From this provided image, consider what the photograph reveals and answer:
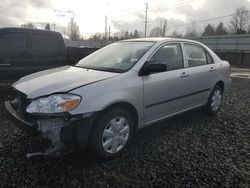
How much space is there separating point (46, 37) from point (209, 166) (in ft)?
16.6

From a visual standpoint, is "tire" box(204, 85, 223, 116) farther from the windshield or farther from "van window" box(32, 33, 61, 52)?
"van window" box(32, 33, 61, 52)

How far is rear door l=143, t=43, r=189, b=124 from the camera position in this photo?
358 cm

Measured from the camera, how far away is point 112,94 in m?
3.04

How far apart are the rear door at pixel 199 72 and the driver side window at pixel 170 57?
200mm

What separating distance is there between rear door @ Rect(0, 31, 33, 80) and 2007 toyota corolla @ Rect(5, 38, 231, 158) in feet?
8.01

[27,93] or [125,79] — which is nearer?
[27,93]

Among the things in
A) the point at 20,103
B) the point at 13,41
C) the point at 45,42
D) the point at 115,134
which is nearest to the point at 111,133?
the point at 115,134

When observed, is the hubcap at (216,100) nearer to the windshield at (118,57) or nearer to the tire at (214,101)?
the tire at (214,101)

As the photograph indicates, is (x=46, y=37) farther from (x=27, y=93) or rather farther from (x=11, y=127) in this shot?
(x=27, y=93)

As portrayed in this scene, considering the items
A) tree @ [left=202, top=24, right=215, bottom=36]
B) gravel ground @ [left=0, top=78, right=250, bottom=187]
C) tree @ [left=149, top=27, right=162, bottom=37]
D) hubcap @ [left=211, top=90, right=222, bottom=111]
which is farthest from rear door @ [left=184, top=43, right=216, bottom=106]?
tree @ [left=149, top=27, right=162, bottom=37]

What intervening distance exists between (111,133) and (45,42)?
4119mm

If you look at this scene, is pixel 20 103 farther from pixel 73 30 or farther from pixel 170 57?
pixel 73 30

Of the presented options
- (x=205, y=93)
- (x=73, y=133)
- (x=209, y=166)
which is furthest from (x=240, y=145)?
(x=73, y=133)

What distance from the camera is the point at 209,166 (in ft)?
10.2
